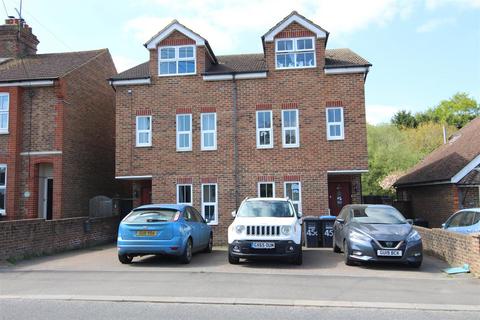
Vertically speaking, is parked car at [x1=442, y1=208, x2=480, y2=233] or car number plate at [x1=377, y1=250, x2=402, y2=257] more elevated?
parked car at [x1=442, y1=208, x2=480, y2=233]

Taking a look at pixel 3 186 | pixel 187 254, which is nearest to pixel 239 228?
pixel 187 254

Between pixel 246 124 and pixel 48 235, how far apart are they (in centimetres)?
844

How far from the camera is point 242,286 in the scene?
8.60 meters

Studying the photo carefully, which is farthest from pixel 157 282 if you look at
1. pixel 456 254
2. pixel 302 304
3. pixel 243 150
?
pixel 243 150

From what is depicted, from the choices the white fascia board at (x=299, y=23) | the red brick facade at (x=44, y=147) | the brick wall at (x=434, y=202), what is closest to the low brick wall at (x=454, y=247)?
the brick wall at (x=434, y=202)

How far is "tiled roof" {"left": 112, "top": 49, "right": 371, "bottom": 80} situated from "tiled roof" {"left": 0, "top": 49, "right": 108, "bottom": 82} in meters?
3.09

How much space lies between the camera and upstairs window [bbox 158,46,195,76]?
18.5m

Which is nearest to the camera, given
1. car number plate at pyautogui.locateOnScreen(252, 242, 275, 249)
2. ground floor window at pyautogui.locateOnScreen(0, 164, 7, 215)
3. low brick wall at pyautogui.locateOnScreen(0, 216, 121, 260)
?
car number plate at pyautogui.locateOnScreen(252, 242, 275, 249)

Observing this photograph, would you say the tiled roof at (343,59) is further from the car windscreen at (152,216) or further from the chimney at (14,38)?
the chimney at (14,38)

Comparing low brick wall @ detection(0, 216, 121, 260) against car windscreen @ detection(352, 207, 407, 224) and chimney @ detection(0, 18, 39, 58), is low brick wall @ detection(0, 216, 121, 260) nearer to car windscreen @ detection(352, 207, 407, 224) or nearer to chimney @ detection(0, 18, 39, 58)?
car windscreen @ detection(352, 207, 407, 224)

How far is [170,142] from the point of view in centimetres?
1816

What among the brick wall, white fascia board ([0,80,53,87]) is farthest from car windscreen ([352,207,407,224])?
white fascia board ([0,80,53,87])

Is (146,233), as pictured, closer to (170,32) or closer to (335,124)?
(335,124)

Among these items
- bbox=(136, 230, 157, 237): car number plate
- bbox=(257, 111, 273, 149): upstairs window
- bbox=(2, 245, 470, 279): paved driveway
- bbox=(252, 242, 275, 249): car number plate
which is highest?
bbox=(257, 111, 273, 149): upstairs window
